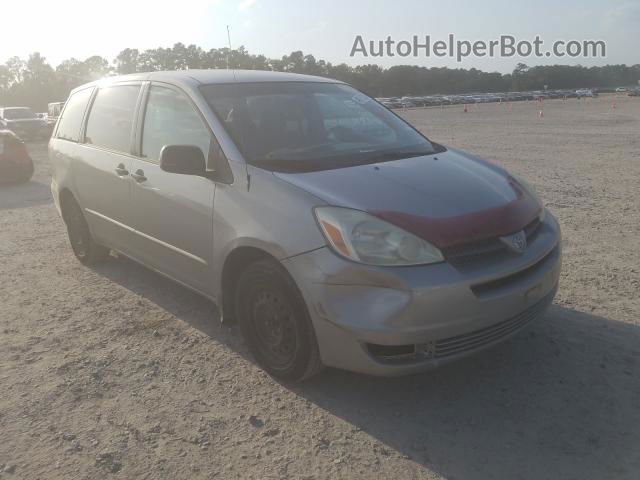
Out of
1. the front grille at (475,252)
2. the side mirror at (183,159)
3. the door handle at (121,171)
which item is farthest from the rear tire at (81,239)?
the front grille at (475,252)

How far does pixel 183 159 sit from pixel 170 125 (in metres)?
0.70

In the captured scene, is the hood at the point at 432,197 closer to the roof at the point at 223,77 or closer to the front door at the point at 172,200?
the front door at the point at 172,200

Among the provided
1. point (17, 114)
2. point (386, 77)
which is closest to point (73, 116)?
point (17, 114)

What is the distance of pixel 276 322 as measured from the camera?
3.29 meters

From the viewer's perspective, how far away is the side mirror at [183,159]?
3.46 m

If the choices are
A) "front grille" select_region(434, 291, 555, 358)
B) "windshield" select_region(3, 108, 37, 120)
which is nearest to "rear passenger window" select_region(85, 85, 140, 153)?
"front grille" select_region(434, 291, 555, 358)

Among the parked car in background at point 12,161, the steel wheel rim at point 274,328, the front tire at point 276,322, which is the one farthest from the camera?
the parked car in background at point 12,161

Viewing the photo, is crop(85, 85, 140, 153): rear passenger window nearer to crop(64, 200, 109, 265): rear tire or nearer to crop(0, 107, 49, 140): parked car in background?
crop(64, 200, 109, 265): rear tire

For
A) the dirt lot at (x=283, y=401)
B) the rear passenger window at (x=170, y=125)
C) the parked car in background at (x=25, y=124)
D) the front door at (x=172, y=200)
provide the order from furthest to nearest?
the parked car in background at (x=25, y=124)
the rear passenger window at (x=170, y=125)
the front door at (x=172, y=200)
the dirt lot at (x=283, y=401)

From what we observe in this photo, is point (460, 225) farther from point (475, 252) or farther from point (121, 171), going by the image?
point (121, 171)

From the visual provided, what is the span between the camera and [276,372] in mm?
3369

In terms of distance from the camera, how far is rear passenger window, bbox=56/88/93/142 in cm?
536

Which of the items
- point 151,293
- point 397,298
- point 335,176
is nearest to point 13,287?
point 151,293

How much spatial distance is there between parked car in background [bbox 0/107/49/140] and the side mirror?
24116 millimetres
